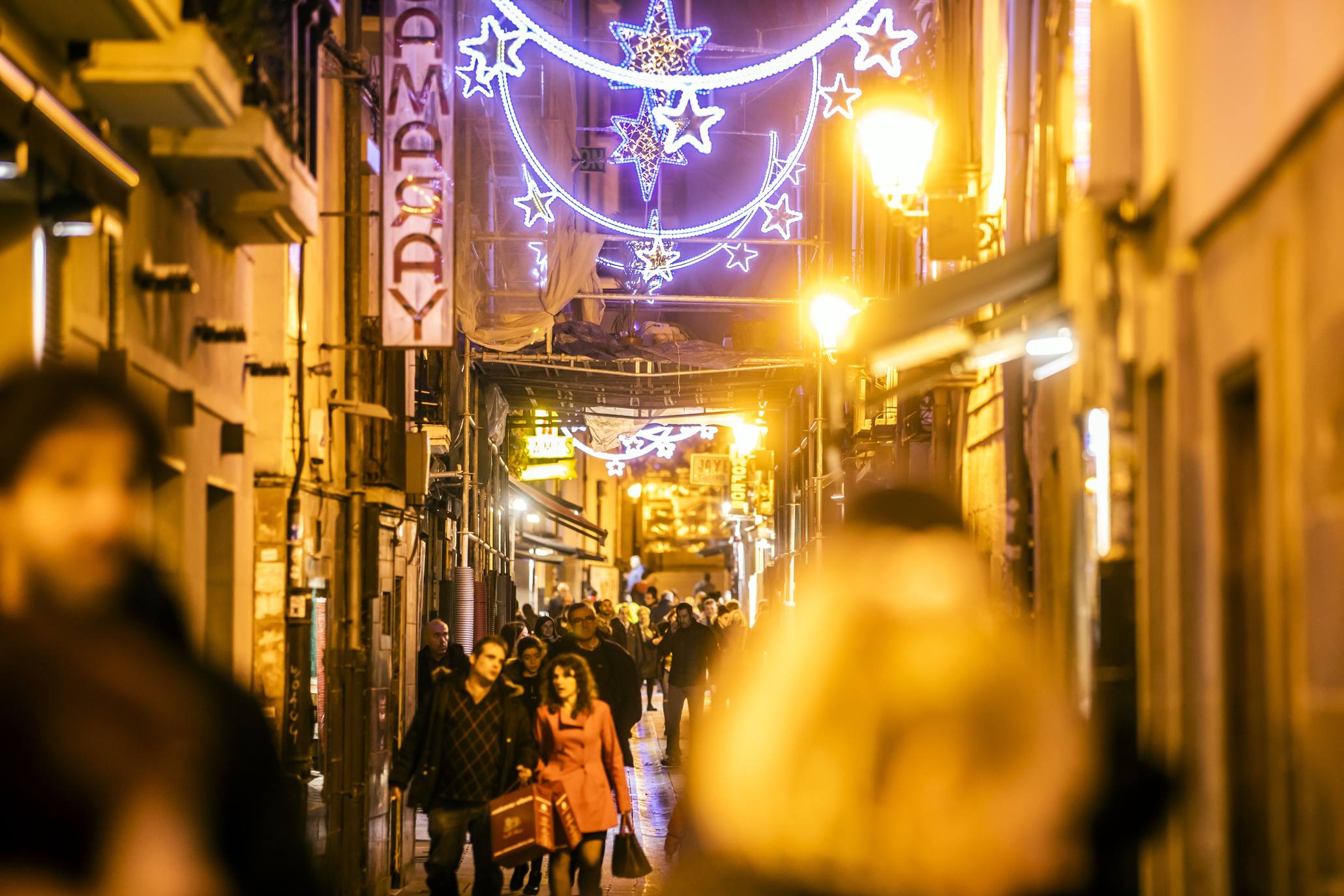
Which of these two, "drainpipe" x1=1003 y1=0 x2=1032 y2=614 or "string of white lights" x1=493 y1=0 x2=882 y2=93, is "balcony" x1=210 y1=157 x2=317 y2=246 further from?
"drainpipe" x1=1003 y1=0 x2=1032 y2=614

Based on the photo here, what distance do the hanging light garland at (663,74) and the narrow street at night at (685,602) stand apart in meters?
0.08

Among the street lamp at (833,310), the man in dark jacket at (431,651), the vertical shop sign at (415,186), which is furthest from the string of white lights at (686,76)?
the man in dark jacket at (431,651)

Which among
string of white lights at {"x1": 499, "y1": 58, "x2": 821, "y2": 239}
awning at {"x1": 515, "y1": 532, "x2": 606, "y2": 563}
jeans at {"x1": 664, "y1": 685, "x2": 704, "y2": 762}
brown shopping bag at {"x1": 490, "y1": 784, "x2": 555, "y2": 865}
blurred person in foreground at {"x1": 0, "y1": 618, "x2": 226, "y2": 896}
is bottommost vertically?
jeans at {"x1": 664, "y1": 685, "x2": 704, "y2": 762}

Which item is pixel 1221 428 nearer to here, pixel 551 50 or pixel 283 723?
pixel 283 723

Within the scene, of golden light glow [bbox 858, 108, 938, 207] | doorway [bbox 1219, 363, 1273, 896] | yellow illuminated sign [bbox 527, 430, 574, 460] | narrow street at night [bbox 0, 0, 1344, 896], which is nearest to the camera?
narrow street at night [bbox 0, 0, 1344, 896]

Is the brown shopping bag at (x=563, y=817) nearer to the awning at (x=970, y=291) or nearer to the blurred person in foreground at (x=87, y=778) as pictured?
the awning at (x=970, y=291)

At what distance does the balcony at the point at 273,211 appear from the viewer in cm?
937

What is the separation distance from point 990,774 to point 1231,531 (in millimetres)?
2924

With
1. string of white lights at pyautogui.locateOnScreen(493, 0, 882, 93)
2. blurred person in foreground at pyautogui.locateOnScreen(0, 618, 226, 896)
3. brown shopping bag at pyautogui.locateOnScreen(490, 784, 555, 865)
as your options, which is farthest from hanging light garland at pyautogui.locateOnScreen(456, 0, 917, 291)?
blurred person in foreground at pyautogui.locateOnScreen(0, 618, 226, 896)

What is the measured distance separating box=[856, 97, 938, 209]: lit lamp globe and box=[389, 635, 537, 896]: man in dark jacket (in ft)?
14.1

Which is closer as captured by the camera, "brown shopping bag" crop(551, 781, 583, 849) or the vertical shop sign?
"brown shopping bag" crop(551, 781, 583, 849)

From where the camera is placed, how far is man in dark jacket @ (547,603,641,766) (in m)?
15.7

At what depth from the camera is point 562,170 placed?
2380 centimetres

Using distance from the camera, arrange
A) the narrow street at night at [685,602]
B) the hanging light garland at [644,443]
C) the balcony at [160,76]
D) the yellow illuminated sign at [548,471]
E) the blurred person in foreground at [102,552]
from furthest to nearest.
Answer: the hanging light garland at [644,443] → the yellow illuminated sign at [548,471] → the balcony at [160,76] → the narrow street at night at [685,602] → the blurred person in foreground at [102,552]
